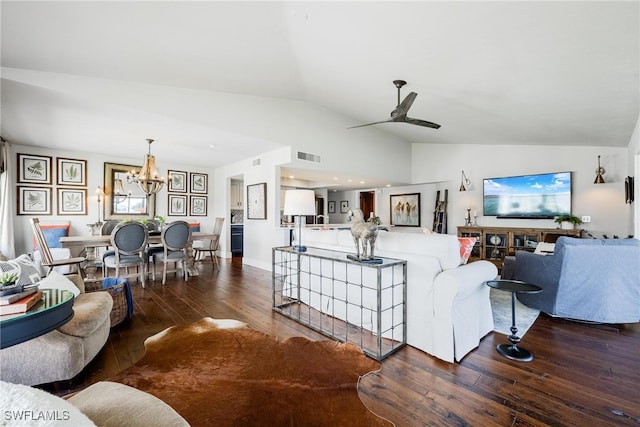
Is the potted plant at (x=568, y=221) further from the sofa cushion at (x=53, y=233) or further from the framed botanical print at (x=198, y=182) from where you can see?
the sofa cushion at (x=53, y=233)

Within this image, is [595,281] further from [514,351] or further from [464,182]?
[464,182]

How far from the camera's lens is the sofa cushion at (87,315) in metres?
1.98

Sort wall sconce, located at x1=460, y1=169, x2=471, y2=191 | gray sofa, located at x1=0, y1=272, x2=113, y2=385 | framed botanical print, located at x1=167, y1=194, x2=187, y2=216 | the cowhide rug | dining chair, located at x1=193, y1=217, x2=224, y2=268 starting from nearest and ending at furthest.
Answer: the cowhide rug
gray sofa, located at x1=0, y1=272, x2=113, y2=385
dining chair, located at x1=193, y1=217, x2=224, y2=268
wall sconce, located at x1=460, y1=169, x2=471, y2=191
framed botanical print, located at x1=167, y1=194, x2=187, y2=216

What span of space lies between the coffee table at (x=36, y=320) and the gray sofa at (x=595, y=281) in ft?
14.1

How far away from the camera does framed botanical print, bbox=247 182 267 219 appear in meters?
5.96

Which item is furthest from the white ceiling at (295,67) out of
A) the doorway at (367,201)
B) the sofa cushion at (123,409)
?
the doorway at (367,201)

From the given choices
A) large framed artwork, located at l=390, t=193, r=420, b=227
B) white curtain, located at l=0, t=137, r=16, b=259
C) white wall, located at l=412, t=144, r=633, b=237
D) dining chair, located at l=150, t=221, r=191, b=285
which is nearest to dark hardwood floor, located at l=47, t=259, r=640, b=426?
dining chair, located at l=150, t=221, r=191, b=285

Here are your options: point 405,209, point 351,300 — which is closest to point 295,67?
point 351,300

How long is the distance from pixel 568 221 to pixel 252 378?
6225mm

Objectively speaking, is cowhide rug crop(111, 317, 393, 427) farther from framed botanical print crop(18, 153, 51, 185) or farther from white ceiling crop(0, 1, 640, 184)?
framed botanical print crop(18, 153, 51, 185)

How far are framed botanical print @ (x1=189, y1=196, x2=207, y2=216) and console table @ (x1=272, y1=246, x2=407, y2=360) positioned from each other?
4907 mm

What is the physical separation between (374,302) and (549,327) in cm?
187

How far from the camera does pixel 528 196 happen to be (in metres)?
5.91

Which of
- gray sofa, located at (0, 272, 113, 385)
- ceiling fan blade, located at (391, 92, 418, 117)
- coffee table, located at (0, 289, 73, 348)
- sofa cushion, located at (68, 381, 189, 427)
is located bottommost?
gray sofa, located at (0, 272, 113, 385)
